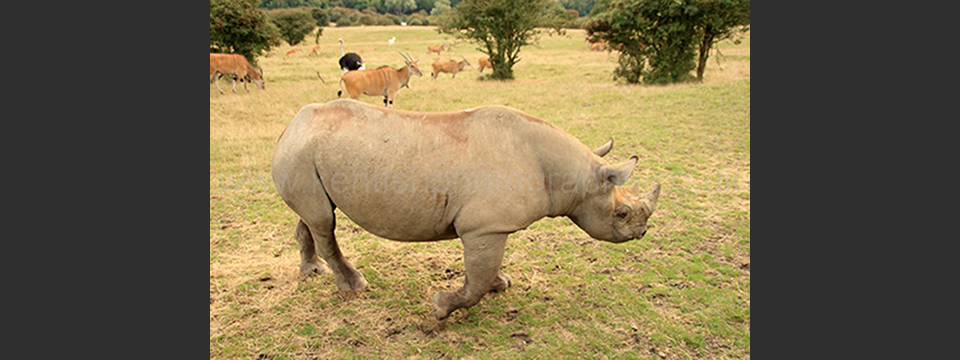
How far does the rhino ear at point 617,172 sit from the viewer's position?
3.68 metres

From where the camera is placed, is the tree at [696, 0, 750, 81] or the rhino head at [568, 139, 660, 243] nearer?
the rhino head at [568, 139, 660, 243]

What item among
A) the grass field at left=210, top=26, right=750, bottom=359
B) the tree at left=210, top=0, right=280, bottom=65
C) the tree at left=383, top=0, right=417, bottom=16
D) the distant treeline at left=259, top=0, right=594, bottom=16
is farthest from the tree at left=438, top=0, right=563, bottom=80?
the tree at left=383, top=0, right=417, bottom=16

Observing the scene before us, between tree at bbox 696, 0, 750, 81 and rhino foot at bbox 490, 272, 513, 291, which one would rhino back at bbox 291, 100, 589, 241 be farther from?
tree at bbox 696, 0, 750, 81

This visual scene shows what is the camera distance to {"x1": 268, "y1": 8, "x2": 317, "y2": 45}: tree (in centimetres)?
3086

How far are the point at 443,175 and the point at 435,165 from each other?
94 millimetres

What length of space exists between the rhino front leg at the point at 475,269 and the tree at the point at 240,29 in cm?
1588

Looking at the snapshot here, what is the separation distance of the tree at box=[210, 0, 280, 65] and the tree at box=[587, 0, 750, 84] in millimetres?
11882

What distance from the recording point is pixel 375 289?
4621 millimetres

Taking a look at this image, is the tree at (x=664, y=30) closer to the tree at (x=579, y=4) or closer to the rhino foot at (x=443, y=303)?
the rhino foot at (x=443, y=303)

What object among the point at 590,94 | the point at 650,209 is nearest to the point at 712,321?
the point at 650,209

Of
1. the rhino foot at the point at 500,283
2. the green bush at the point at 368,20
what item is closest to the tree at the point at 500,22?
the rhino foot at the point at 500,283

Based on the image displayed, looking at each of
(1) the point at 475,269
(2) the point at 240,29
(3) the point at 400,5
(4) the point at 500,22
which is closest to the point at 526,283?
(1) the point at 475,269

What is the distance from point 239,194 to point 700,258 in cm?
609

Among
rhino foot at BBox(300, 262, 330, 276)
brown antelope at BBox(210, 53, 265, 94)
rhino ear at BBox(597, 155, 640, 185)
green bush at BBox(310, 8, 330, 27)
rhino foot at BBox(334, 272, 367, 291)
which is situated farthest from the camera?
green bush at BBox(310, 8, 330, 27)
